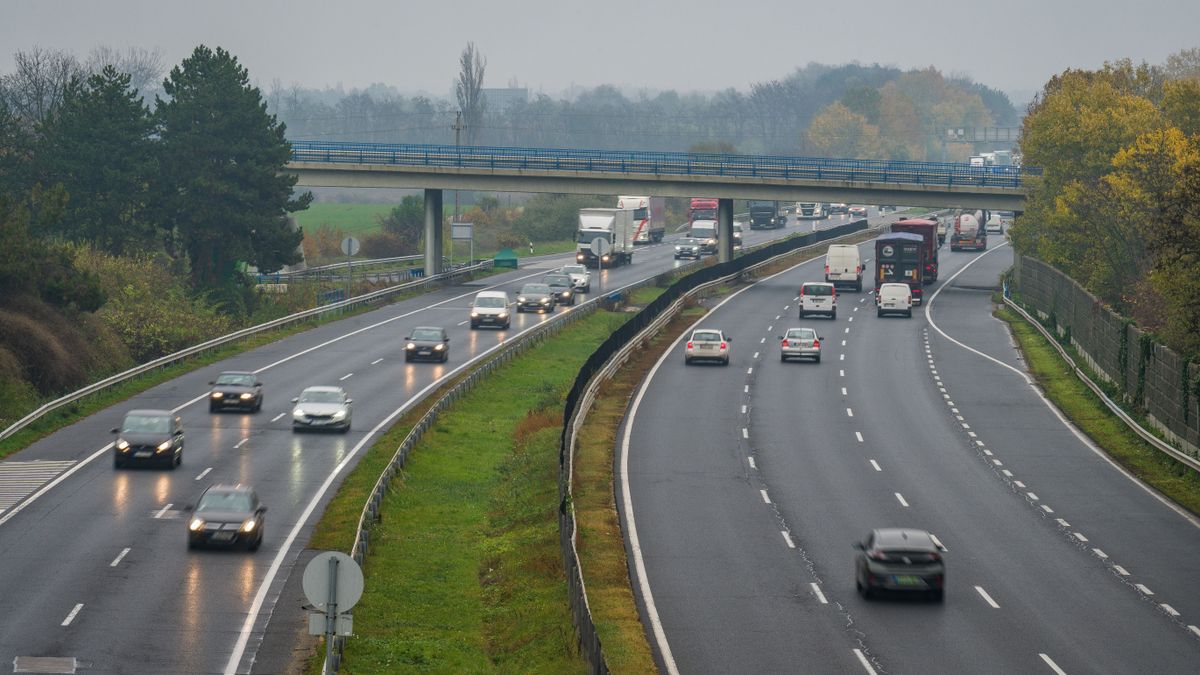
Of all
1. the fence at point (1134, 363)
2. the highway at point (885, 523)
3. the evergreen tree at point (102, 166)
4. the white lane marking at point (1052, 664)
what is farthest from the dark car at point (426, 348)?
the white lane marking at point (1052, 664)

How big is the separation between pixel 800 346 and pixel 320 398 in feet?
81.7

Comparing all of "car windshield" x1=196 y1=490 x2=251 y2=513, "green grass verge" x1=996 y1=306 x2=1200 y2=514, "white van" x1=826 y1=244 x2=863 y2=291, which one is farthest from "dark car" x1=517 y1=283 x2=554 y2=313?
"car windshield" x1=196 y1=490 x2=251 y2=513

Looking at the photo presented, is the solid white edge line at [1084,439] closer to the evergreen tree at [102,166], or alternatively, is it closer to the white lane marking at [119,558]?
Result: the white lane marking at [119,558]

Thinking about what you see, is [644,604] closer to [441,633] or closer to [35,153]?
[441,633]

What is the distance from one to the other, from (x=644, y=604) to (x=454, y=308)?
6037 cm

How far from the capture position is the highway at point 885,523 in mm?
28453

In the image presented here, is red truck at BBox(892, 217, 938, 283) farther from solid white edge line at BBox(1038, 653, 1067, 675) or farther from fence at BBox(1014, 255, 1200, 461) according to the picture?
solid white edge line at BBox(1038, 653, 1067, 675)

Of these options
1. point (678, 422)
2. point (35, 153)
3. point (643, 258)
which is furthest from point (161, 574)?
point (643, 258)

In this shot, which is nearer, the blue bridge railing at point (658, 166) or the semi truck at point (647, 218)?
the blue bridge railing at point (658, 166)

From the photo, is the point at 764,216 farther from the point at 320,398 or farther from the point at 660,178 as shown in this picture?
the point at 320,398

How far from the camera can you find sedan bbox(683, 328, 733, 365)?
2685 inches

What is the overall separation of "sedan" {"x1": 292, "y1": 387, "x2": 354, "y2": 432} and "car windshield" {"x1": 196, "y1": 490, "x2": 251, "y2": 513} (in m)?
15.4

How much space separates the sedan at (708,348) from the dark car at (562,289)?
23.1m

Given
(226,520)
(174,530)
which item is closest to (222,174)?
(174,530)
